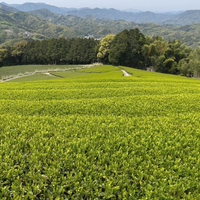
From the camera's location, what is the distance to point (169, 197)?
14.6 ft

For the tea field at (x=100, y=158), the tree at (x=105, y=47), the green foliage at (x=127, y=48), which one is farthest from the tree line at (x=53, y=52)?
the tea field at (x=100, y=158)

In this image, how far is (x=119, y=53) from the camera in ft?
228

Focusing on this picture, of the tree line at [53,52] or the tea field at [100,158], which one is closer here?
the tea field at [100,158]

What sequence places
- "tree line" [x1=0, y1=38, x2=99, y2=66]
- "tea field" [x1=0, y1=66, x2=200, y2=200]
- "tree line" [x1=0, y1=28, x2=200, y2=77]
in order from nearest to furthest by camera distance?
"tea field" [x1=0, y1=66, x2=200, y2=200] → "tree line" [x1=0, y1=28, x2=200, y2=77] → "tree line" [x1=0, y1=38, x2=99, y2=66]

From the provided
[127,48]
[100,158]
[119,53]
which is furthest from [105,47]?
[100,158]

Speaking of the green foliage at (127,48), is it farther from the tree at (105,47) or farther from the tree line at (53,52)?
the tree line at (53,52)

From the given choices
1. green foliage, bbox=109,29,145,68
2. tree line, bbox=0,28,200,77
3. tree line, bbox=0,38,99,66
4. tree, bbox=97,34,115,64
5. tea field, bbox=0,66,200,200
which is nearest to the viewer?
tea field, bbox=0,66,200,200

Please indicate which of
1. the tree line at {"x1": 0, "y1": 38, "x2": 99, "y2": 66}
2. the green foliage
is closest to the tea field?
the green foliage

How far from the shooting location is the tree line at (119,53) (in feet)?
224

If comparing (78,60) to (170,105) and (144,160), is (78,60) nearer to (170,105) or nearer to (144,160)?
(170,105)

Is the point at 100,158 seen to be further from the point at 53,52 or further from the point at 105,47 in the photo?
the point at 53,52

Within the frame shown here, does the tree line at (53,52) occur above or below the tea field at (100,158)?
above

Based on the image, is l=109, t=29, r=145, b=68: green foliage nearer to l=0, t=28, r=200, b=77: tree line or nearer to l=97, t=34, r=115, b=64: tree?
l=0, t=28, r=200, b=77: tree line

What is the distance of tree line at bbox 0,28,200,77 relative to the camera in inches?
2692
